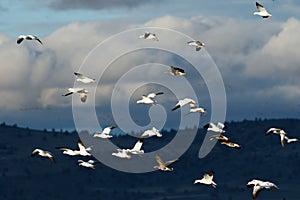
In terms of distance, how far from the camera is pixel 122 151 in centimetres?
11006

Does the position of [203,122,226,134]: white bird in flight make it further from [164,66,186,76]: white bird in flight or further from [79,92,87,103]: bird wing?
[79,92,87,103]: bird wing

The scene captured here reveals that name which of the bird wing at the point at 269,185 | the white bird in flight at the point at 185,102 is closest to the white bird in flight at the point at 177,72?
the white bird in flight at the point at 185,102

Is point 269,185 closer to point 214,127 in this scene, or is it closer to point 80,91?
point 214,127

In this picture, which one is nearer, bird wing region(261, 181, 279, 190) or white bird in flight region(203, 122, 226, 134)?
bird wing region(261, 181, 279, 190)

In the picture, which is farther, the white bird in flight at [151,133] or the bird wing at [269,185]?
the white bird in flight at [151,133]

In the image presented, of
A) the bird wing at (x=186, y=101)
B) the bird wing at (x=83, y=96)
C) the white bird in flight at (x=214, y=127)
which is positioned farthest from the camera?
the bird wing at (x=186, y=101)

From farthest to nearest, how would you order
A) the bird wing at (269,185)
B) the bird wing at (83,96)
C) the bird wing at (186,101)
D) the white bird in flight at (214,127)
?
1. the bird wing at (186,101)
2. the bird wing at (83,96)
3. the white bird in flight at (214,127)
4. the bird wing at (269,185)

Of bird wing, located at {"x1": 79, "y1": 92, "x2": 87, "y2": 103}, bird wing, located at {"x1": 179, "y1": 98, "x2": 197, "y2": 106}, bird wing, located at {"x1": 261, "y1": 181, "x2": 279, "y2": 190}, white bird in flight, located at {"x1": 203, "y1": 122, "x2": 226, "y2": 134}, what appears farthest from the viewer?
bird wing, located at {"x1": 179, "y1": 98, "x2": 197, "y2": 106}

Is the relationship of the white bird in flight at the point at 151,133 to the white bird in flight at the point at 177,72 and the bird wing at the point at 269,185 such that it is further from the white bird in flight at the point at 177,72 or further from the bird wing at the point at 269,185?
the bird wing at the point at 269,185

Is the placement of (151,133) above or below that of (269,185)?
above

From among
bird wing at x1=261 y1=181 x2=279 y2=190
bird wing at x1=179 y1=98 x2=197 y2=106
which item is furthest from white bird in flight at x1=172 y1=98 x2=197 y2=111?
bird wing at x1=261 y1=181 x2=279 y2=190

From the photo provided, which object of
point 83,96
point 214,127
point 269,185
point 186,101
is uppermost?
point 186,101

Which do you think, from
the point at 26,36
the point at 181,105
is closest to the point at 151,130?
the point at 181,105

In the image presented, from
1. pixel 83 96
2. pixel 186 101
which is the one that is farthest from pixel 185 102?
pixel 83 96
